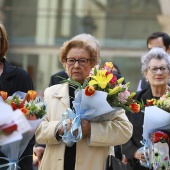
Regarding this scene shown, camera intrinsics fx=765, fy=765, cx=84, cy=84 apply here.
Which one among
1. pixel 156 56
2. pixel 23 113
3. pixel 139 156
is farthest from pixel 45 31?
pixel 23 113

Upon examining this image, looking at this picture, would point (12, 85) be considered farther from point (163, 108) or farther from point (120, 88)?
point (163, 108)

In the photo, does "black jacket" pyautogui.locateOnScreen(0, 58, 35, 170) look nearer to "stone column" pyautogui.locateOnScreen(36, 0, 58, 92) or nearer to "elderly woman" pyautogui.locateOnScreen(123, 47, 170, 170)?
"elderly woman" pyautogui.locateOnScreen(123, 47, 170, 170)

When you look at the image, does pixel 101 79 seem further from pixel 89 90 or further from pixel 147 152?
pixel 147 152

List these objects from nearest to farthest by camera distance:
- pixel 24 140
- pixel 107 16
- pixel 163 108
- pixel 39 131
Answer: pixel 24 140, pixel 39 131, pixel 163 108, pixel 107 16

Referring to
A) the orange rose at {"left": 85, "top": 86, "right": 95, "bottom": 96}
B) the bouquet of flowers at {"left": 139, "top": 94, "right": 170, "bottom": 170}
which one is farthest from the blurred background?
the orange rose at {"left": 85, "top": 86, "right": 95, "bottom": 96}

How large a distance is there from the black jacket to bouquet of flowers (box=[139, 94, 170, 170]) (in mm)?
1021

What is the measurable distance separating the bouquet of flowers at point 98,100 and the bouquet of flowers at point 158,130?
0.50 meters

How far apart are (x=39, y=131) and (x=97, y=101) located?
586mm

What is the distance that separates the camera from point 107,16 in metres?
20.2

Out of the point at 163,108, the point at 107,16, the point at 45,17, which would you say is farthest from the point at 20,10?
the point at 163,108

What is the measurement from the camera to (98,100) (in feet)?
19.0

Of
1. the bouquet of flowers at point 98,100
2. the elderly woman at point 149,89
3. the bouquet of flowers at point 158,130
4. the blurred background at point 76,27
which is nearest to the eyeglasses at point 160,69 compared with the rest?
the elderly woman at point 149,89

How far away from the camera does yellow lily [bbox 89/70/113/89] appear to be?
5.84 m

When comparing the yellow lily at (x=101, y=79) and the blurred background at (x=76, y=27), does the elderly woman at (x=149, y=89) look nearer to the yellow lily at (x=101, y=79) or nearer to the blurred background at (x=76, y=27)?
the yellow lily at (x=101, y=79)
